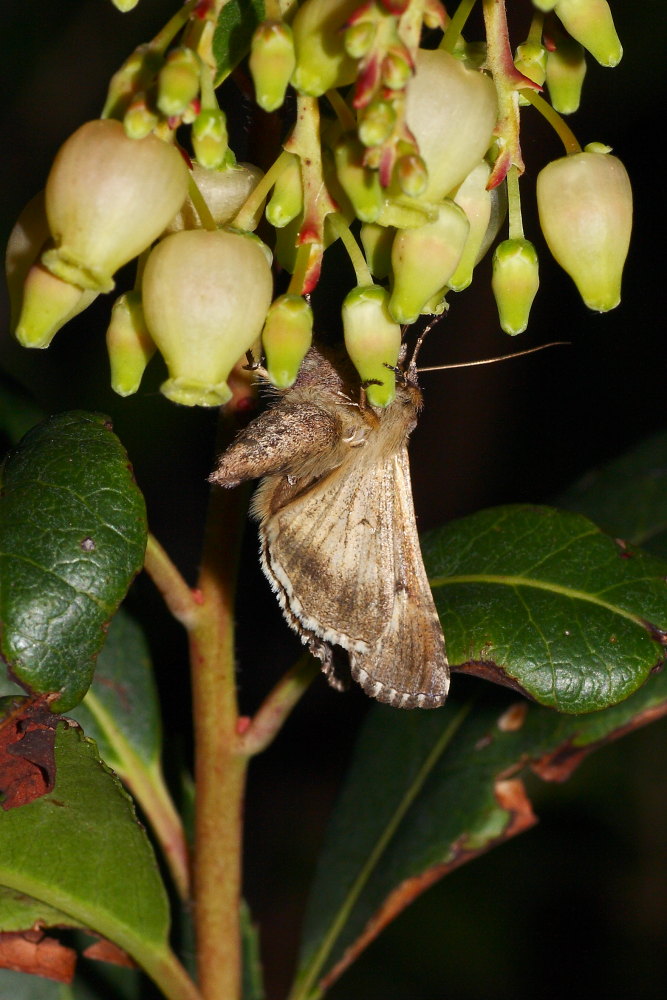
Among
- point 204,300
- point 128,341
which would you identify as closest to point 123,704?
point 128,341

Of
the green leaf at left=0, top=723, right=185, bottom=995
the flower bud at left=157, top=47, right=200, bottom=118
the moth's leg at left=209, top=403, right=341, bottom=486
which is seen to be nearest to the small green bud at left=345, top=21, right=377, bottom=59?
the flower bud at left=157, top=47, right=200, bottom=118

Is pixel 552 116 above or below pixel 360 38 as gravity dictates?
below

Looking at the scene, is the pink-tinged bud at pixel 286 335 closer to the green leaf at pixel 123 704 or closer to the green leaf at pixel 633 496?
the green leaf at pixel 123 704

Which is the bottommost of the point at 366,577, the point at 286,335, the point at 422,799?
the point at 422,799

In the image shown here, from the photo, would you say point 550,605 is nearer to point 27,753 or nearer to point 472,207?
point 472,207

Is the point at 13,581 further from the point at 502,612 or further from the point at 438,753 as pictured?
the point at 438,753

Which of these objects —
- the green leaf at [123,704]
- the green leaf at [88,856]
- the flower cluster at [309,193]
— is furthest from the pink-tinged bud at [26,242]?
the green leaf at [123,704]

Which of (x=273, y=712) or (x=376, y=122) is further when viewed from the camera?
(x=273, y=712)

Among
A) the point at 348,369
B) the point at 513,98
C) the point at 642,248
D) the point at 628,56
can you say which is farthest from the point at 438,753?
the point at 628,56
